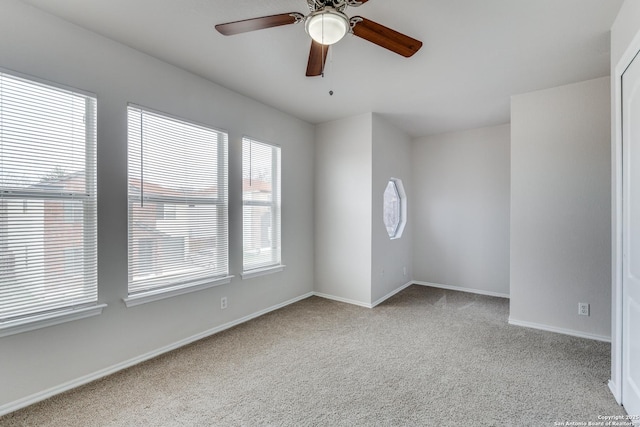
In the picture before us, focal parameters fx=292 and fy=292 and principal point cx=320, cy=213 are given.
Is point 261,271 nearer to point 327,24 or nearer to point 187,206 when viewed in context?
point 187,206

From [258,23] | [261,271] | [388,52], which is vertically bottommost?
[261,271]

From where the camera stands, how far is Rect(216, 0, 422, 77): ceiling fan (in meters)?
1.51

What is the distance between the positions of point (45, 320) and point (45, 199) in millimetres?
826

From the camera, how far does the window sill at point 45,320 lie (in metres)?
1.85

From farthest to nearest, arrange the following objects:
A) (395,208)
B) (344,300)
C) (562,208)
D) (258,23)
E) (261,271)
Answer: (395,208), (344,300), (261,271), (562,208), (258,23)

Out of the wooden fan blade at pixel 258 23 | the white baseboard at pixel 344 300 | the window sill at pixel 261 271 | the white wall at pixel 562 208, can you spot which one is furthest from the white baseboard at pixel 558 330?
the wooden fan blade at pixel 258 23

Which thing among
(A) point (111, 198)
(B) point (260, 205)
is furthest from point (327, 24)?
(B) point (260, 205)

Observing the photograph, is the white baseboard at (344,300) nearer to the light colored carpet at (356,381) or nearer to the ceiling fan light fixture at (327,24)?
the light colored carpet at (356,381)

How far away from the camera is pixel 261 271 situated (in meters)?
3.59

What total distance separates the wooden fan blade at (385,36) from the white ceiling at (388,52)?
31cm

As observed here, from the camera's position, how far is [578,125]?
9.80 ft

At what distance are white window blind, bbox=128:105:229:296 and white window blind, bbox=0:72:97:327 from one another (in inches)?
12.5

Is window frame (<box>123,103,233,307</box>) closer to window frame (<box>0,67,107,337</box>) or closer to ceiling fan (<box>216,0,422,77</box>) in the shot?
window frame (<box>0,67,107,337</box>)

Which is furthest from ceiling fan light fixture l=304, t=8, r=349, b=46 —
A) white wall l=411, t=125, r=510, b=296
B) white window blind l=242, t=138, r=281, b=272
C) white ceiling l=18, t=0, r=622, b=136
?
white wall l=411, t=125, r=510, b=296
